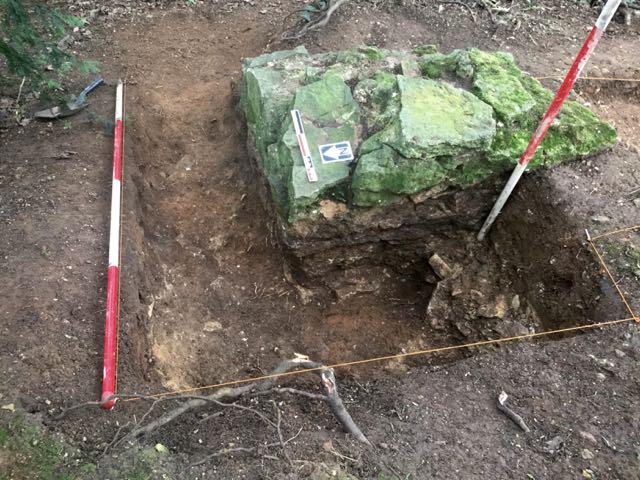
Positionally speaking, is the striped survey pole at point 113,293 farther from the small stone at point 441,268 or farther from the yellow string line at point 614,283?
the yellow string line at point 614,283

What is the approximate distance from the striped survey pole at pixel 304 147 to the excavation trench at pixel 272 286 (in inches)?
35.0

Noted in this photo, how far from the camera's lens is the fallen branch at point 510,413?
297 cm

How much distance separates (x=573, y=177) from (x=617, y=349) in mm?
1482

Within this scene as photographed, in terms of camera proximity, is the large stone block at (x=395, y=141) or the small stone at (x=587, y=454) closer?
the small stone at (x=587, y=454)

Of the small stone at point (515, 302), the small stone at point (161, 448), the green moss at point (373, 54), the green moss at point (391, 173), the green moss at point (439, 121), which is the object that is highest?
the green moss at point (373, 54)

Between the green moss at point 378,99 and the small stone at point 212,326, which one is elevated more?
the green moss at point 378,99

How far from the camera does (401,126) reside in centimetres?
376

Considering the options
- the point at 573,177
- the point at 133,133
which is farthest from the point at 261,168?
the point at 573,177

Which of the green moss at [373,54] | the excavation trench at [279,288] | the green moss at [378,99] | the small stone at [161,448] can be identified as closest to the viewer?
the small stone at [161,448]

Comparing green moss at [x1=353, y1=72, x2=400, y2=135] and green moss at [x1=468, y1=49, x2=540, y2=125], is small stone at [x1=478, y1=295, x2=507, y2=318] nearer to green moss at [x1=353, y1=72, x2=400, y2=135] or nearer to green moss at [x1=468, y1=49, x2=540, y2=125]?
green moss at [x1=468, y1=49, x2=540, y2=125]

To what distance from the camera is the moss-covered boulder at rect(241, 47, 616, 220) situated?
148 inches

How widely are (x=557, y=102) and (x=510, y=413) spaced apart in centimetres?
206

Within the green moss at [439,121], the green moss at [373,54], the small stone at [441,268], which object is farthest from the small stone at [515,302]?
the green moss at [373,54]

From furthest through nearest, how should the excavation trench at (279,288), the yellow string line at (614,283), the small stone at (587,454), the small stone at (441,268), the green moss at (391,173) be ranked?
1. the small stone at (441,268)
2. the excavation trench at (279,288)
3. the green moss at (391,173)
4. the yellow string line at (614,283)
5. the small stone at (587,454)
